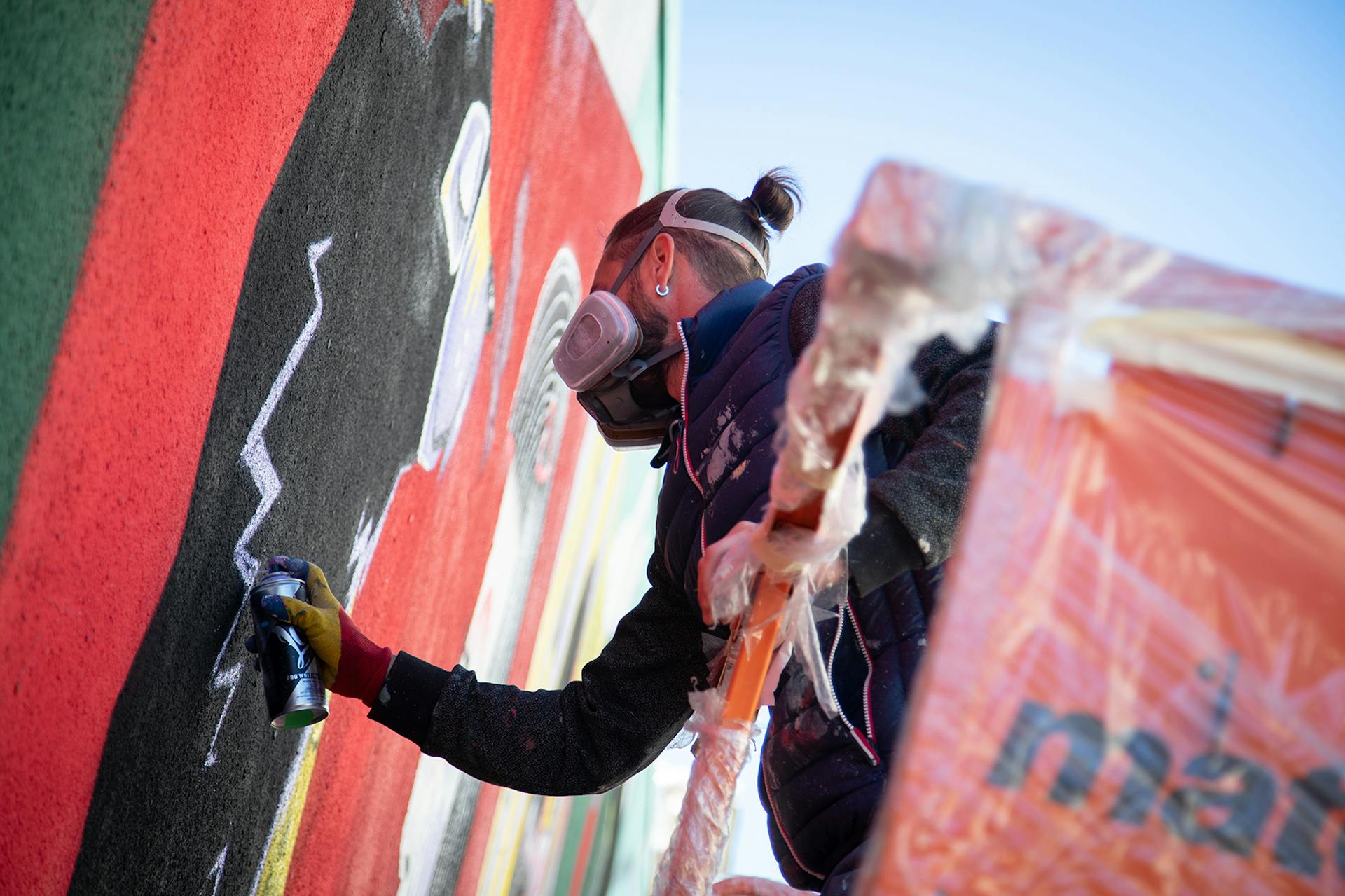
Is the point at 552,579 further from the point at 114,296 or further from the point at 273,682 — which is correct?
the point at 114,296

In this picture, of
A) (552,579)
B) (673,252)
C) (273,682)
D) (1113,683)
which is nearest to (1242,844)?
(1113,683)

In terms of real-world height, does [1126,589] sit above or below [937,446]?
below

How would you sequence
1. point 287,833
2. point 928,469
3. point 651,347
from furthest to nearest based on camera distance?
point 651,347 < point 287,833 < point 928,469

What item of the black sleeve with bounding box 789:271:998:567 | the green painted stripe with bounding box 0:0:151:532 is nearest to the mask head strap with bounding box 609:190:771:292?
the black sleeve with bounding box 789:271:998:567

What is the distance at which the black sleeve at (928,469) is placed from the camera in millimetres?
1405

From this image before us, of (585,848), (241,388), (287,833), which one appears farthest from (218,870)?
(585,848)

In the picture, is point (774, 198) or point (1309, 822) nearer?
point (1309, 822)

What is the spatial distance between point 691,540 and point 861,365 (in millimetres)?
955

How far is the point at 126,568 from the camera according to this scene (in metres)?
1.42

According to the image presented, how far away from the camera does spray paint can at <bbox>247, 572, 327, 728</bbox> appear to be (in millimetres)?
1576

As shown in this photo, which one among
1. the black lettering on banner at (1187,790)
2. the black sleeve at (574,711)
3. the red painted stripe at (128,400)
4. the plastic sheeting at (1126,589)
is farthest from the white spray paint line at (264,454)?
the black lettering on banner at (1187,790)

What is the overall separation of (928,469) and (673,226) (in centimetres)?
104

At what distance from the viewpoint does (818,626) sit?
1598 mm

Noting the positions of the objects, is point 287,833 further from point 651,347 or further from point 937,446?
point 937,446
